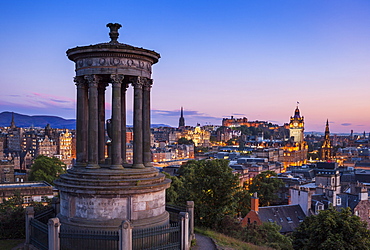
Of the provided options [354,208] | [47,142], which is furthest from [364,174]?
[47,142]

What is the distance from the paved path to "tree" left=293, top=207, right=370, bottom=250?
37.0 feet

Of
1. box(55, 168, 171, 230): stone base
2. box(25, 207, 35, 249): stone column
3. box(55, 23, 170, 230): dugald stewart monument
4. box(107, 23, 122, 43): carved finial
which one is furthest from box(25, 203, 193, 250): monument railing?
box(107, 23, 122, 43): carved finial

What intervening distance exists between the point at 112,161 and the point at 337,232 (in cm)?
2184

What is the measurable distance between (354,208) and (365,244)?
36875 millimetres

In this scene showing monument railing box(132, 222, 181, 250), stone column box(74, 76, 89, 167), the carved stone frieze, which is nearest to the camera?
monument railing box(132, 222, 181, 250)

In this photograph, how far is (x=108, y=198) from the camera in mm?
19516

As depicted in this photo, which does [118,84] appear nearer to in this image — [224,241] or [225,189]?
[224,241]

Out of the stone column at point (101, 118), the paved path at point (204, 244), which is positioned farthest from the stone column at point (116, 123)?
the paved path at point (204, 244)

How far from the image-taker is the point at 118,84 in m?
21.0

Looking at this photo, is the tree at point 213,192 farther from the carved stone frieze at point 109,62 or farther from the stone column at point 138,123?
the carved stone frieze at point 109,62

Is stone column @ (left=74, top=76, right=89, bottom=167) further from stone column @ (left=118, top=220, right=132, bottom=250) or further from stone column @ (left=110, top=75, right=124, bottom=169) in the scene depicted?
→ stone column @ (left=118, top=220, right=132, bottom=250)

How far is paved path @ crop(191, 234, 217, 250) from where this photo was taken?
909 inches

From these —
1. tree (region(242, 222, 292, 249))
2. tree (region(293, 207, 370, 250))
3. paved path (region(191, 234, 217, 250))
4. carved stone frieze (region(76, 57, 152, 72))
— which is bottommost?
tree (region(242, 222, 292, 249))

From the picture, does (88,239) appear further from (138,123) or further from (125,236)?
(138,123)
